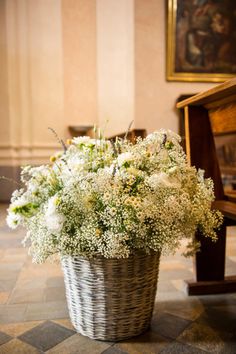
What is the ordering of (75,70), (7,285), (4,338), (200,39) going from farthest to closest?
(75,70) → (200,39) → (7,285) → (4,338)

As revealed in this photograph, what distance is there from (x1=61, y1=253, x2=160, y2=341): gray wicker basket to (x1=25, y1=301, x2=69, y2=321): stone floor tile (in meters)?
0.22

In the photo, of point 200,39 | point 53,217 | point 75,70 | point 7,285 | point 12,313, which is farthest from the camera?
point 75,70

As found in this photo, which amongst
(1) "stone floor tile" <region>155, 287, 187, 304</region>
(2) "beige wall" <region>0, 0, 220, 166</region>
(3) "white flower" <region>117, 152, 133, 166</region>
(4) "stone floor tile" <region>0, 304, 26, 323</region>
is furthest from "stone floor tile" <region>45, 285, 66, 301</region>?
(2) "beige wall" <region>0, 0, 220, 166</region>

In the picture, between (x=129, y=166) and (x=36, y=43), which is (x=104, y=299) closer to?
(x=129, y=166)

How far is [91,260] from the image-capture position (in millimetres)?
1206

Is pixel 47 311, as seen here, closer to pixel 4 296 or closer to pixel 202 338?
pixel 4 296

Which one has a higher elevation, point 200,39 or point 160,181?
point 200,39

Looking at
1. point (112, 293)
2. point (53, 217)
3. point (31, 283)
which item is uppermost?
point (53, 217)

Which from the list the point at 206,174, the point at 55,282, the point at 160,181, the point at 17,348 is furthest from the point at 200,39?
the point at 17,348

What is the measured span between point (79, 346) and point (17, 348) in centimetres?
23

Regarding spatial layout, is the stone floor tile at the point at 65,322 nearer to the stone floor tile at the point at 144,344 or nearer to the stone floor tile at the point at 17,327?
the stone floor tile at the point at 17,327

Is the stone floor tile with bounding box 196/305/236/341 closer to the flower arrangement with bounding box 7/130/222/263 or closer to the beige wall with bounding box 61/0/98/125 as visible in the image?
the flower arrangement with bounding box 7/130/222/263

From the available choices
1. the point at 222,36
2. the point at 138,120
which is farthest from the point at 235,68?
the point at 138,120

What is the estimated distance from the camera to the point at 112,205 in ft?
3.71
